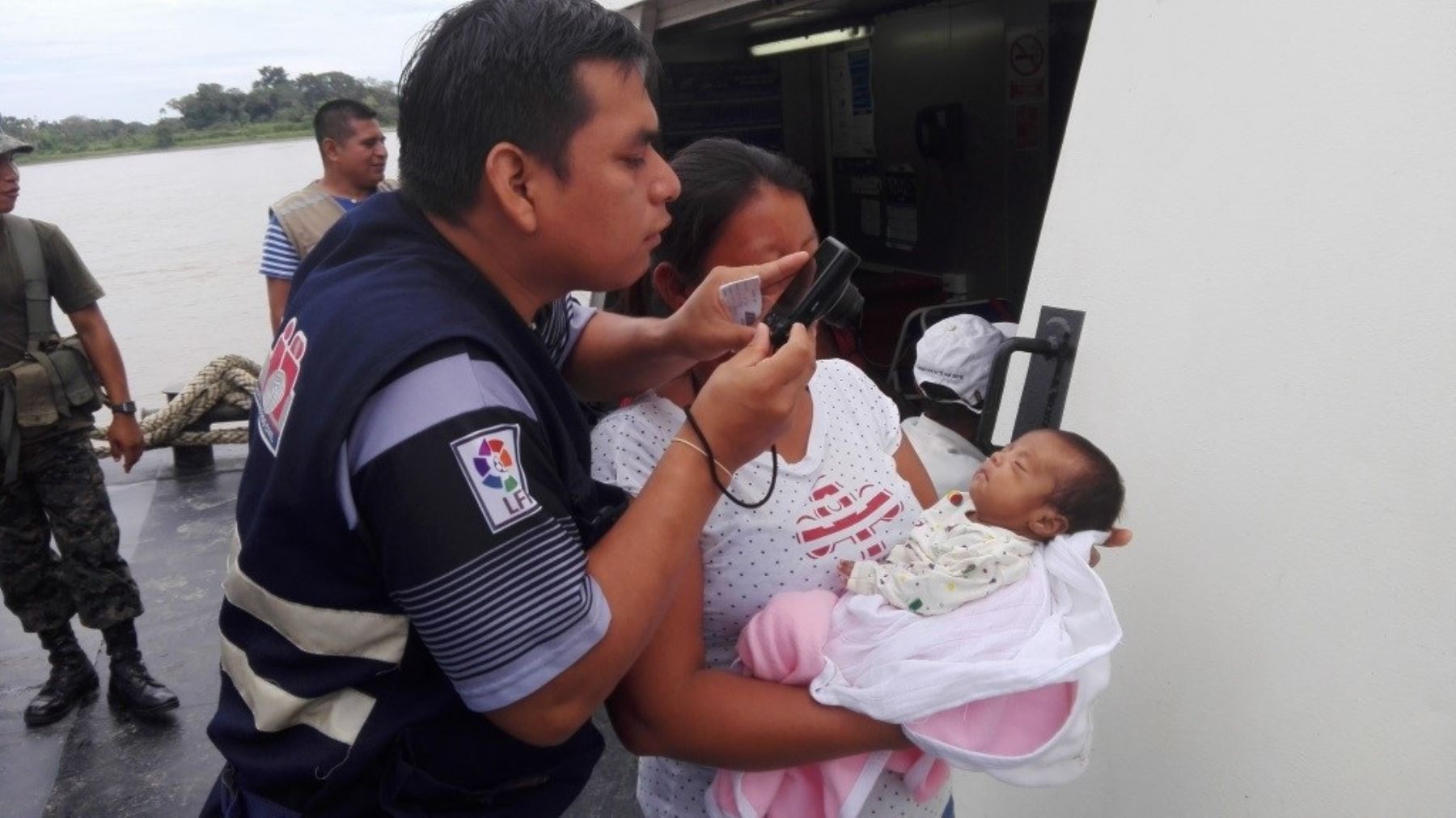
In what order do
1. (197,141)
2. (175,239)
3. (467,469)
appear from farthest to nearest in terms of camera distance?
(197,141)
(175,239)
(467,469)

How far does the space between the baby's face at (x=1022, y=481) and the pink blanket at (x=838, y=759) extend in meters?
0.31

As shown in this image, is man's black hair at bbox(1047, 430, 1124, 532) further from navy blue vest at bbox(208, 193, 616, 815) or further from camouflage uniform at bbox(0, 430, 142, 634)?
camouflage uniform at bbox(0, 430, 142, 634)

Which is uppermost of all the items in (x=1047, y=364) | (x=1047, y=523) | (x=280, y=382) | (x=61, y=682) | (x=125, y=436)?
(x=280, y=382)

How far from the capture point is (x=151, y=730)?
4102 mm

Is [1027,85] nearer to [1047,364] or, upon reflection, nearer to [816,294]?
[1047,364]

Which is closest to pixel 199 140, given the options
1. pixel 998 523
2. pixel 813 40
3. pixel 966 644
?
pixel 813 40

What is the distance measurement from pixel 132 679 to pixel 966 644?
380cm

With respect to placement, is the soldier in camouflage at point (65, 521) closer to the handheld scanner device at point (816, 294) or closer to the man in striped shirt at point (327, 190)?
the man in striped shirt at point (327, 190)

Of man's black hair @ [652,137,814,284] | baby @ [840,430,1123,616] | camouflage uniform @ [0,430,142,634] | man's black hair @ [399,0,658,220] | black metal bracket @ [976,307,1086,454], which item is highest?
man's black hair @ [399,0,658,220]

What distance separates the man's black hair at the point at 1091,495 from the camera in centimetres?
152

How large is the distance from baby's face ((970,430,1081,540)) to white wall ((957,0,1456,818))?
13 centimetres

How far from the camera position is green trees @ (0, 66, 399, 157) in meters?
7.29

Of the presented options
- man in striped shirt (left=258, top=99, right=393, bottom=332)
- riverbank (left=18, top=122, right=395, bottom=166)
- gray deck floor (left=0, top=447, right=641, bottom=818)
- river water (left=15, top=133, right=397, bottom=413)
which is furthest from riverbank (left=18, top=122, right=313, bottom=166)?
man in striped shirt (left=258, top=99, right=393, bottom=332)

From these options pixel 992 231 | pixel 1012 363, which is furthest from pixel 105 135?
pixel 1012 363
